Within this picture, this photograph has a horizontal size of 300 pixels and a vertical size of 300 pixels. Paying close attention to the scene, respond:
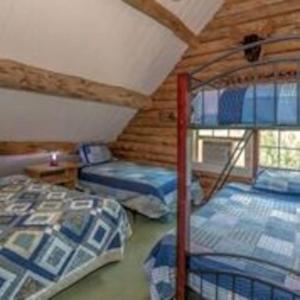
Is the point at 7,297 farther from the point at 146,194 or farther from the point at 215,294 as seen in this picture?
the point at 146,194

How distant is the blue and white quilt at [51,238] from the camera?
205 centimetres

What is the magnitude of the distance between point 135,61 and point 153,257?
8.79 feet

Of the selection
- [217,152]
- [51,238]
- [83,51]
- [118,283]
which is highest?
[83,51]

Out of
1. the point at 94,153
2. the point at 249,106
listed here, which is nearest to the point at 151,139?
the point at 94,153

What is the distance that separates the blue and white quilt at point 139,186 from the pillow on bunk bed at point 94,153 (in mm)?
168

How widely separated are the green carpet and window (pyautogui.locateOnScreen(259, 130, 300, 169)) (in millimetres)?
2010

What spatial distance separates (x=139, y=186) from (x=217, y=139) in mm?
1453

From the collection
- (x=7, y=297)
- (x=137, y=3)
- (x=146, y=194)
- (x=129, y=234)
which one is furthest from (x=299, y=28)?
(x=7, y=297)

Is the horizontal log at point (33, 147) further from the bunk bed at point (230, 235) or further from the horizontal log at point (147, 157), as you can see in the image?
the bunk bed at point (230, 235)

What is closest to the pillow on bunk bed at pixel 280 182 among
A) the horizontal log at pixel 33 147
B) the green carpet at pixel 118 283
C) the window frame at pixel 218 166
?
the window frame at pixel 218 166

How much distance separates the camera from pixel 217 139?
4559mm

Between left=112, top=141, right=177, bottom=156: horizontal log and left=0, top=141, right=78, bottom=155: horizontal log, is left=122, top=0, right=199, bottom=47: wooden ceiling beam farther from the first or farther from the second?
left=0, top=141, right=78, bottom=155: horizontal log

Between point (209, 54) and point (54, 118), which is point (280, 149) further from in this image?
point (54, 118)

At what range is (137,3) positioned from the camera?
306 centimetres
